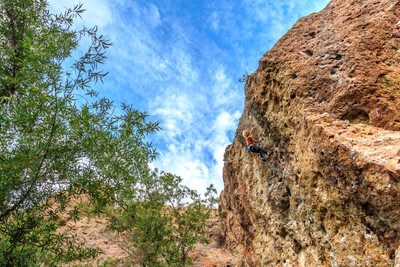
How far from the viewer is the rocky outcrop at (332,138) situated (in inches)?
175

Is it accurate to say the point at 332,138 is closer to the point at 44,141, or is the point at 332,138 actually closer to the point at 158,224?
the point at 44,141

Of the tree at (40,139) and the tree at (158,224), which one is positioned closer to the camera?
the tree at (40,139)

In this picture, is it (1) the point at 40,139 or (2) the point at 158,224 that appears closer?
(1) the point at 40,139

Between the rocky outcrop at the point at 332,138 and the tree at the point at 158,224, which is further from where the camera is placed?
the tree at the point at 158,224

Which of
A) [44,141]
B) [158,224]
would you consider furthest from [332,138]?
[158,224]

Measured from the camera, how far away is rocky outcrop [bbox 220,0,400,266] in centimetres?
445

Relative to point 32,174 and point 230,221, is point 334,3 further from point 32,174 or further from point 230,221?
point 230,221

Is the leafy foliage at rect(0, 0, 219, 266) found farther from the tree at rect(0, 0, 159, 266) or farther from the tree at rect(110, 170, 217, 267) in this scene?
the tree at rect(110, 170, 217, 267)

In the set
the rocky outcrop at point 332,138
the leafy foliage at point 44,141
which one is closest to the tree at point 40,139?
the leafy foliage at point 44,141

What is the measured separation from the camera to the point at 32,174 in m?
4.50

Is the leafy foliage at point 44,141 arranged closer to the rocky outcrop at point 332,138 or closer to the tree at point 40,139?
the tree at point 40,139

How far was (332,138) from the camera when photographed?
5.31 metres

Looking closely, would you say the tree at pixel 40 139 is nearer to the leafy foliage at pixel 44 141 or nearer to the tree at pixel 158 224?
the leafy foliage at pixel 44 141

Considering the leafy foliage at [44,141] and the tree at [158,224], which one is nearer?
the leafy foliage at [44,141]
